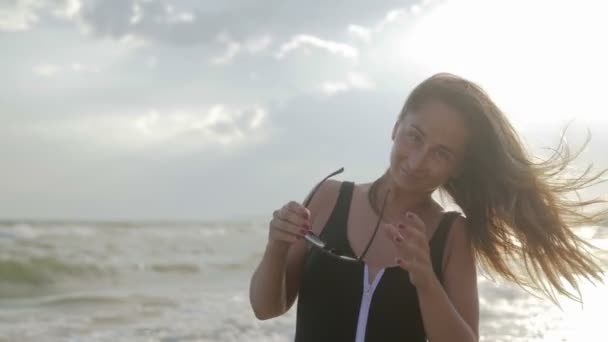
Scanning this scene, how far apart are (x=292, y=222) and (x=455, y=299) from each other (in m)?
0.76

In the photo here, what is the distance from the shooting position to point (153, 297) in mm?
12617

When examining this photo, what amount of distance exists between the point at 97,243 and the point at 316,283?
20518 millimetres

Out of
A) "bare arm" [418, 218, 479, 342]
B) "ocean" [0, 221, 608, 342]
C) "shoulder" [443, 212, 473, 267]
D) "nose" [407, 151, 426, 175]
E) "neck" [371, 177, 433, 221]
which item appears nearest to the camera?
"bare arm" [418, 218, 479, 342]

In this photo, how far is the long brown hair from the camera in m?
3.30

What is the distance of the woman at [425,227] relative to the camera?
3.18 metres

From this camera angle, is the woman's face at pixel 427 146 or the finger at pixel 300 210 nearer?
the finger at pixel 300 210

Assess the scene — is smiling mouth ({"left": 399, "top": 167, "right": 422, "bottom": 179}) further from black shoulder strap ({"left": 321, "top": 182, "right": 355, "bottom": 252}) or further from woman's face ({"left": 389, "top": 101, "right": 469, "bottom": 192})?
black shoulder strap ({"left": 321, "top": 182, "right": 355, "bottom": 252})

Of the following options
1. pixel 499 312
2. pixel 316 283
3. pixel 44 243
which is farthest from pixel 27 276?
pixel 316 283

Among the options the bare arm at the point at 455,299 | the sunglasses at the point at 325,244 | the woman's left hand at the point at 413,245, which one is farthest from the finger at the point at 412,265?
the sunglasses at the point at 325,244

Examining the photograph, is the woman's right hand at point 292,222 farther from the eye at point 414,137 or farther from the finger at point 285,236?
the eye at point 414,137

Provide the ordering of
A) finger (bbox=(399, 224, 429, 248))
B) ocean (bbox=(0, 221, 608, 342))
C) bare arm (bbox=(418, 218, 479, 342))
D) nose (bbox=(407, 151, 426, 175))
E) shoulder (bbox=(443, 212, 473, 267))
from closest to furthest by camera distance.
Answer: finger (bbox=(399, 224, 429, 248)) < bare arm (bbox=(418, 218, 479, 342)) < nose (bbox=(407, 151, 426, 175)) < shoulder (bbox=(443, 212, 473, 267)) < ocean (bbox=(0, 221, 608, 342))

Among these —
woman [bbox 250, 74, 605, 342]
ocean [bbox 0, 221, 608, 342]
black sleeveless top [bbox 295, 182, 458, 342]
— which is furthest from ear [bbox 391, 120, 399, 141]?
ocean [bbox 0, 221, 608, 342]

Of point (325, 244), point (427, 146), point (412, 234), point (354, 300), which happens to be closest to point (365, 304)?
point (354, 300)

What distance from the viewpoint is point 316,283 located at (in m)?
3.28
